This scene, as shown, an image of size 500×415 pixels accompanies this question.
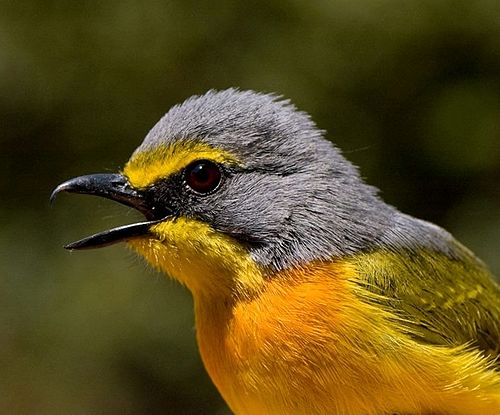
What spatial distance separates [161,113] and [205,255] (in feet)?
12.9

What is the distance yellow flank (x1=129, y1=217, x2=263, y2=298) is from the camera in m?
2.68

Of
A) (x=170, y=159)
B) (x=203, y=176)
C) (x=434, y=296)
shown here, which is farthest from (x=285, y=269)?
(x=434, y=296)

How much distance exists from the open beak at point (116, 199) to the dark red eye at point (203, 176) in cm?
15

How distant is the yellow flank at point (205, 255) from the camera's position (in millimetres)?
2684

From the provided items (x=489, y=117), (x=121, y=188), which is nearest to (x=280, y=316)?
(x=121, y=188)

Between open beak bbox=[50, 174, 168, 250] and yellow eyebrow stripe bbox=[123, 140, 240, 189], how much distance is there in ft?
0.13

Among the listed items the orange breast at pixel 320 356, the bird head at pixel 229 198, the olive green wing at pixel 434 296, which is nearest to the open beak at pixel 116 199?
the bird head at pixel 229 198

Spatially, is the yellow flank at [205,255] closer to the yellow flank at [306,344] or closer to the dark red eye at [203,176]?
the yellow flank at [306,344]

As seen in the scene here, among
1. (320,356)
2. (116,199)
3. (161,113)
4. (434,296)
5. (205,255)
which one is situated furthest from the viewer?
(161,113)

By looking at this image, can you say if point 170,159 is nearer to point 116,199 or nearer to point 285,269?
point 116,199

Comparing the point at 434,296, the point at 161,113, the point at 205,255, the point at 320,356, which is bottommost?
the point at 320,356

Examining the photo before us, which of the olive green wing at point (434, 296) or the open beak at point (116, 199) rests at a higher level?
the olive green wing at point (434, 296)

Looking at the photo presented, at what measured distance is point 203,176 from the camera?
2.76 m

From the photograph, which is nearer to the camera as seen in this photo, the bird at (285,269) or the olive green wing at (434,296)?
the bird at (285,269)
